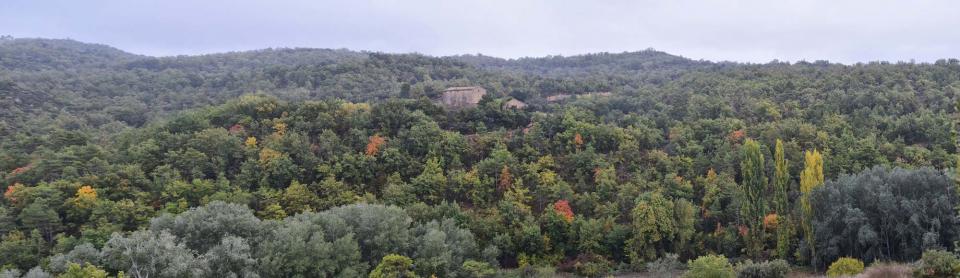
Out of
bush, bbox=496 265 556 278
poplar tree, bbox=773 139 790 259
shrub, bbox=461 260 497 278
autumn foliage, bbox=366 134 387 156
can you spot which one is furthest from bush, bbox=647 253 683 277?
autumn foliage, bbox=366 134 387 156

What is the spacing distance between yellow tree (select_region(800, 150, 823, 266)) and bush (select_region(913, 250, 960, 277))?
754cm

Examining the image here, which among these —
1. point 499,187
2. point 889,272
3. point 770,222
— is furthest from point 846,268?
point 499,187

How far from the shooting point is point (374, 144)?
35.4m

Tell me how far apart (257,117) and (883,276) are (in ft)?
124

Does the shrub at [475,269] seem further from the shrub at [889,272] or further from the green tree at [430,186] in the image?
the shrub at [889,272]

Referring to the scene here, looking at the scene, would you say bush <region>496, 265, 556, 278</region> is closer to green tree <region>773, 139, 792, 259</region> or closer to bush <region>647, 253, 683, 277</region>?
bush <region>647, 253, 683, 277</region>

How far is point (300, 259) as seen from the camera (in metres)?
20.8

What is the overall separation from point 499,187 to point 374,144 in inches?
347

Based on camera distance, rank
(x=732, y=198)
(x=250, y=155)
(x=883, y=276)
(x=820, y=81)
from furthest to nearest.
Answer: (x=820, y=81), (x=250, y=155), (x=732, y=198), (x=883, y=276)

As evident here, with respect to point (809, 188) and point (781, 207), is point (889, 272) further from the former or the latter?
point (781, 207)

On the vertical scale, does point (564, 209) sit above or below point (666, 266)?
above

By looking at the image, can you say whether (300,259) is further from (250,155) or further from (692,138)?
(692,138)

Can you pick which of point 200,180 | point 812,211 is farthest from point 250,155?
point 812,211

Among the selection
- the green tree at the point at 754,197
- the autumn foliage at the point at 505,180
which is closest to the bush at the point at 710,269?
the green tree at the point at 754,197
